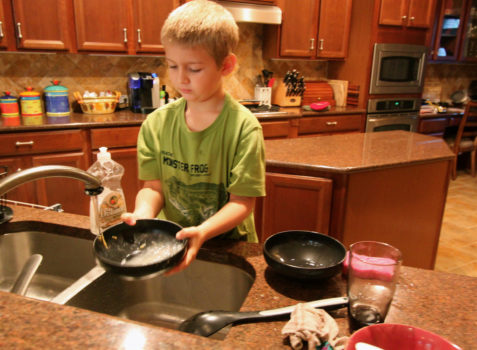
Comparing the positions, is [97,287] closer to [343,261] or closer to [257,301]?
[257,301]

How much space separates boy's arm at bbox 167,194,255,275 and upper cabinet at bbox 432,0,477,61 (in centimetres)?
446

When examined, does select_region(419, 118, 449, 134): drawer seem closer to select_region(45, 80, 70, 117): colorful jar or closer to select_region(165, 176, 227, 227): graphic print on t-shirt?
select_region(45, 80, 70, 117): colorful jar

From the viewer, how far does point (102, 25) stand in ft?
9.48

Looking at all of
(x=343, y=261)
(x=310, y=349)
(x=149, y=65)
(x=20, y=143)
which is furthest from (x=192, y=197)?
(x=149, y=65)

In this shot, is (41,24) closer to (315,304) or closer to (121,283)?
(121,283)

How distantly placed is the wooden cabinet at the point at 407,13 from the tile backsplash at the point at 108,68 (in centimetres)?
83

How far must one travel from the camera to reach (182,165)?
1.06 m

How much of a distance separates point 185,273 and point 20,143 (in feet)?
6.79

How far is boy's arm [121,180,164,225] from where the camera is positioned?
1.02 meters

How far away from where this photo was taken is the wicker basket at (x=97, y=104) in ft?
10.2

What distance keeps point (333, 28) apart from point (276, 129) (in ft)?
4.35

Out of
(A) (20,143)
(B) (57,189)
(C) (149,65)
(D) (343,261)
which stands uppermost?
(C) (149,65)

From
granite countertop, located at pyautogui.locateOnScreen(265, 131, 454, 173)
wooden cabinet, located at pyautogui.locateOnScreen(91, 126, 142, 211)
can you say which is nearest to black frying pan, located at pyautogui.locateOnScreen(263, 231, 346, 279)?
granite countertop, located at pyautogui.locateOnScreen(265, 131, 454, 173)

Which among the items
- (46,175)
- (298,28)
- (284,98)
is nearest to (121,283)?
(46,175)
